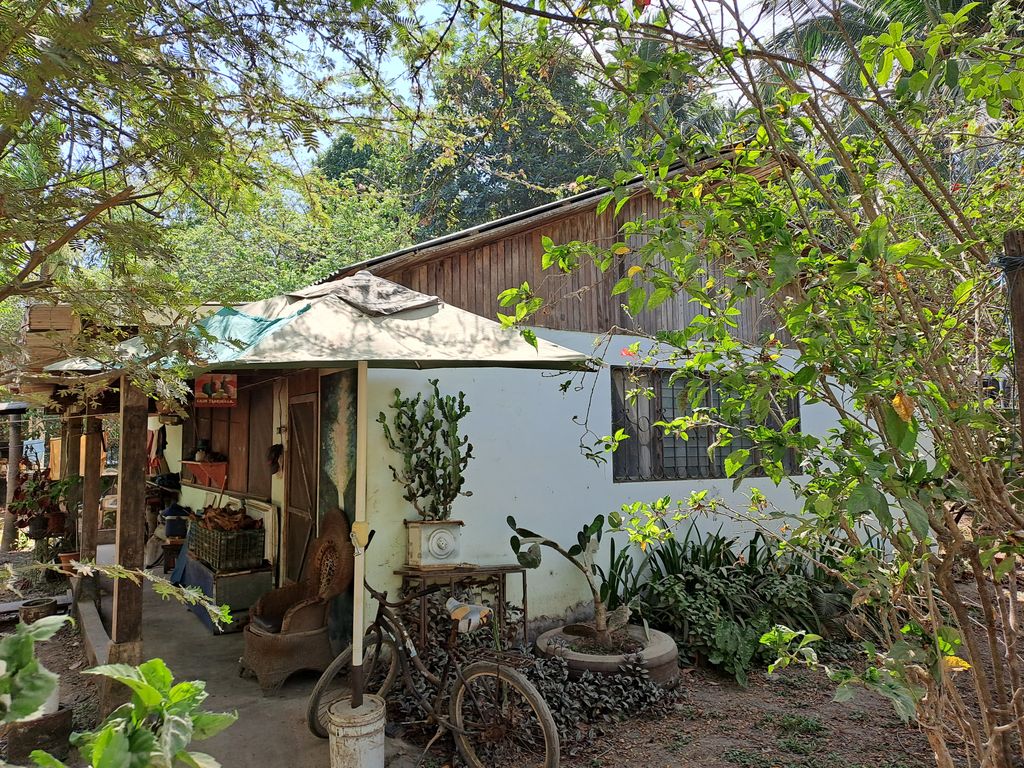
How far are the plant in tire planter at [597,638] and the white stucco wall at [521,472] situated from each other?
297 millimetres

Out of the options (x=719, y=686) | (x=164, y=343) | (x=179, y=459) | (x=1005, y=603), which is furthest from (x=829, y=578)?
(x=179, y=459)

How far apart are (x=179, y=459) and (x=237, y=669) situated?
4.63 meters

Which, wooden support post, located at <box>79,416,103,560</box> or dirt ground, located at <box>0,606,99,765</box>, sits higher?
wooden support post, located at <box>79,416,103,560</box>

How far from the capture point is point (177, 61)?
284 cm

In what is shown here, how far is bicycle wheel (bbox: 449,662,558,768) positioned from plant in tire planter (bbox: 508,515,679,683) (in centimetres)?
96

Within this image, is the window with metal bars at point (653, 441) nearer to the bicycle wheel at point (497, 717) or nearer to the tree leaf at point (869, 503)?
the bicycle wheel at point (497, 717)

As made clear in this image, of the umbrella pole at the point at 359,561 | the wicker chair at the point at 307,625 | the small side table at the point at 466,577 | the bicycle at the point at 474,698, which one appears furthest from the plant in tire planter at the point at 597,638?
the umbrella pole at the point at 359,561

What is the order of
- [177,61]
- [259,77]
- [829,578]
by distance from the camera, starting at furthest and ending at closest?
[829,578], [259,77], [177,61]

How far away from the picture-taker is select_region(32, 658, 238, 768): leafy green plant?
776 mm

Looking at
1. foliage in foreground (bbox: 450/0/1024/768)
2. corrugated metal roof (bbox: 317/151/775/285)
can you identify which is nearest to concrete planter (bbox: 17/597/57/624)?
corrugated metal roof (bbox: 317/151/775/285)

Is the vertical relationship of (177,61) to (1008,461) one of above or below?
above

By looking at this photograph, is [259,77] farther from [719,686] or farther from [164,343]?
[719,686]

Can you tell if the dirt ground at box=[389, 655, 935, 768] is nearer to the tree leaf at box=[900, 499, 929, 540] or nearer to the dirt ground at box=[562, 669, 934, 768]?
the dirt ground at box=[562, 669, 934, 768]

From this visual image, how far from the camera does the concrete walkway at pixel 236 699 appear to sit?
12.3ft
